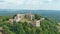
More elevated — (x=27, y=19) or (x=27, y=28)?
(x=27, y=19)

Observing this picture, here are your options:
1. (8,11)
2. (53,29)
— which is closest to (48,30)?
(53,29)

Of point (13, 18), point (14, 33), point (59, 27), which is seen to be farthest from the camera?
point (59, 27)

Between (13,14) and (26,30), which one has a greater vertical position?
(13,14)

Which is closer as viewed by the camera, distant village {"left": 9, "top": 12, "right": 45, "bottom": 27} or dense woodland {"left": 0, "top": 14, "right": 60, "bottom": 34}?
dense woodland {"left": 0, "top": 14, "right": 60, "bottom": 34}

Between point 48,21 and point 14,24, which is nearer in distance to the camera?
point 14,24

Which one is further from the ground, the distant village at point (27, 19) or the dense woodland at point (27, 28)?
the distant village at point (27, 19)

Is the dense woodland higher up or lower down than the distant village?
lower down

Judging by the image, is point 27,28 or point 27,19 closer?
point 27,28

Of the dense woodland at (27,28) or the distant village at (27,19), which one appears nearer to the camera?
the dense woodland at (27,28)

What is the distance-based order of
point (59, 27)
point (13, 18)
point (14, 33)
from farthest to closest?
point (59, 27) < point (13, 18) < point (14, 33)

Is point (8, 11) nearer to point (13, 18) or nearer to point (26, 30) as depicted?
point (13, 18)
